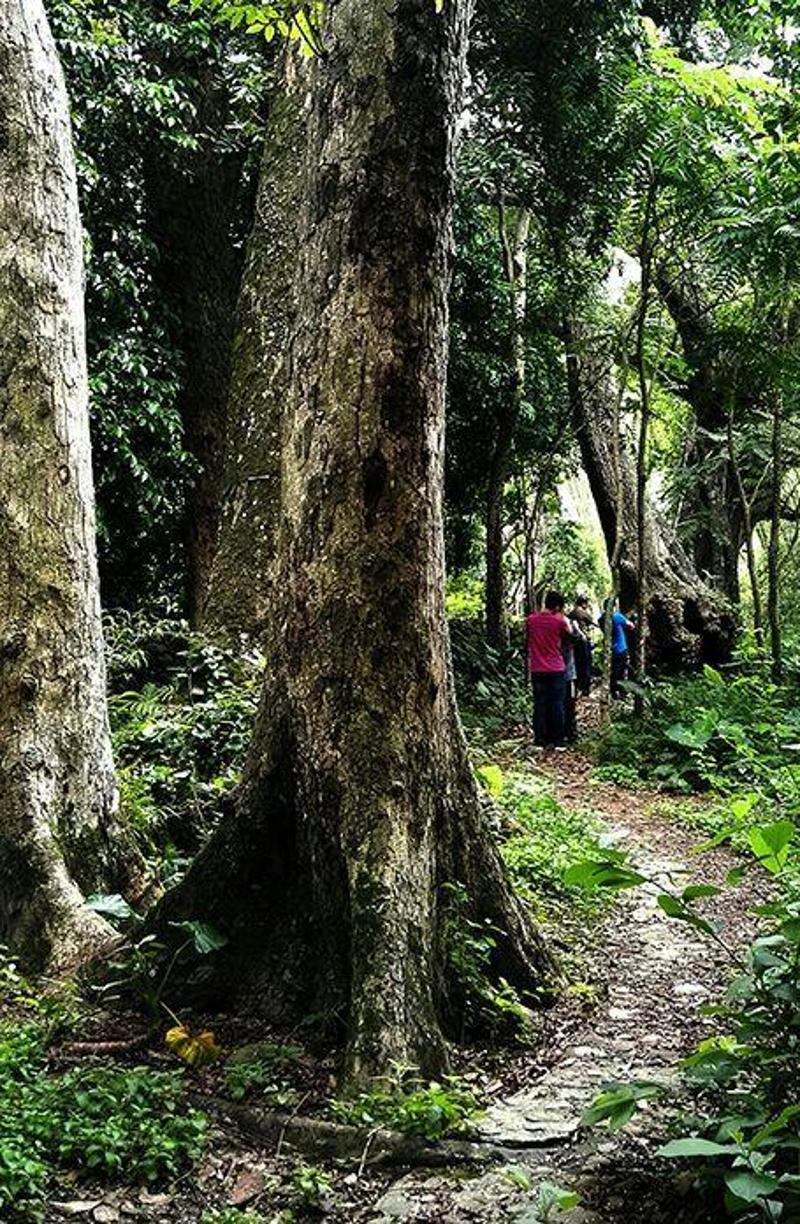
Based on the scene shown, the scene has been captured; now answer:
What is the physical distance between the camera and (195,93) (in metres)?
12.9

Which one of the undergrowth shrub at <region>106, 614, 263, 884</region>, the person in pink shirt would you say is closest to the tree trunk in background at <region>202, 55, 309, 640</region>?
the undergrowth shrub at <region>106, 614, 263, 884</region>

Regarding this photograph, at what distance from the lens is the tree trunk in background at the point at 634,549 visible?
56.6 ft

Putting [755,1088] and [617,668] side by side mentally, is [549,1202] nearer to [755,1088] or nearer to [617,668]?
[755,1088]

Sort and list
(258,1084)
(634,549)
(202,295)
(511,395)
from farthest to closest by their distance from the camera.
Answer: (634,549), (511,395), (202,295), (258,1084)

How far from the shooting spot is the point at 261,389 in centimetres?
920

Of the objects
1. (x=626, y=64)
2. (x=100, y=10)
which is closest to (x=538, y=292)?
(x=626, y=64)

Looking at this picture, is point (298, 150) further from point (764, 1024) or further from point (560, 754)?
point (764, 1024)

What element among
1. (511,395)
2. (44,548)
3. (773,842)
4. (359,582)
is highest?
(511,395)

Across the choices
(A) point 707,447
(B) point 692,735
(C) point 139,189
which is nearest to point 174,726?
(B) point 692,735

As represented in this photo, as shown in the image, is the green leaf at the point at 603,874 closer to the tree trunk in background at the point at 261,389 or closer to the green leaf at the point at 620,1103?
the green leaf at the point at 620,1103

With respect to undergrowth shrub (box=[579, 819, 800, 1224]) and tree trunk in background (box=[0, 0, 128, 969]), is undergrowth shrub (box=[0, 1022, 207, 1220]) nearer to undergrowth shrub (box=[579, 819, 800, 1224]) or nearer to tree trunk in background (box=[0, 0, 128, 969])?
tree trunk in background (box=[0, 0, 128, 969])

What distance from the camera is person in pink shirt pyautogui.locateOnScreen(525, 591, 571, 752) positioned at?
12.2 metres

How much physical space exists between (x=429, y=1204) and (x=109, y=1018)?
1583 mm

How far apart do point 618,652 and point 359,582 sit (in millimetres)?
11711
